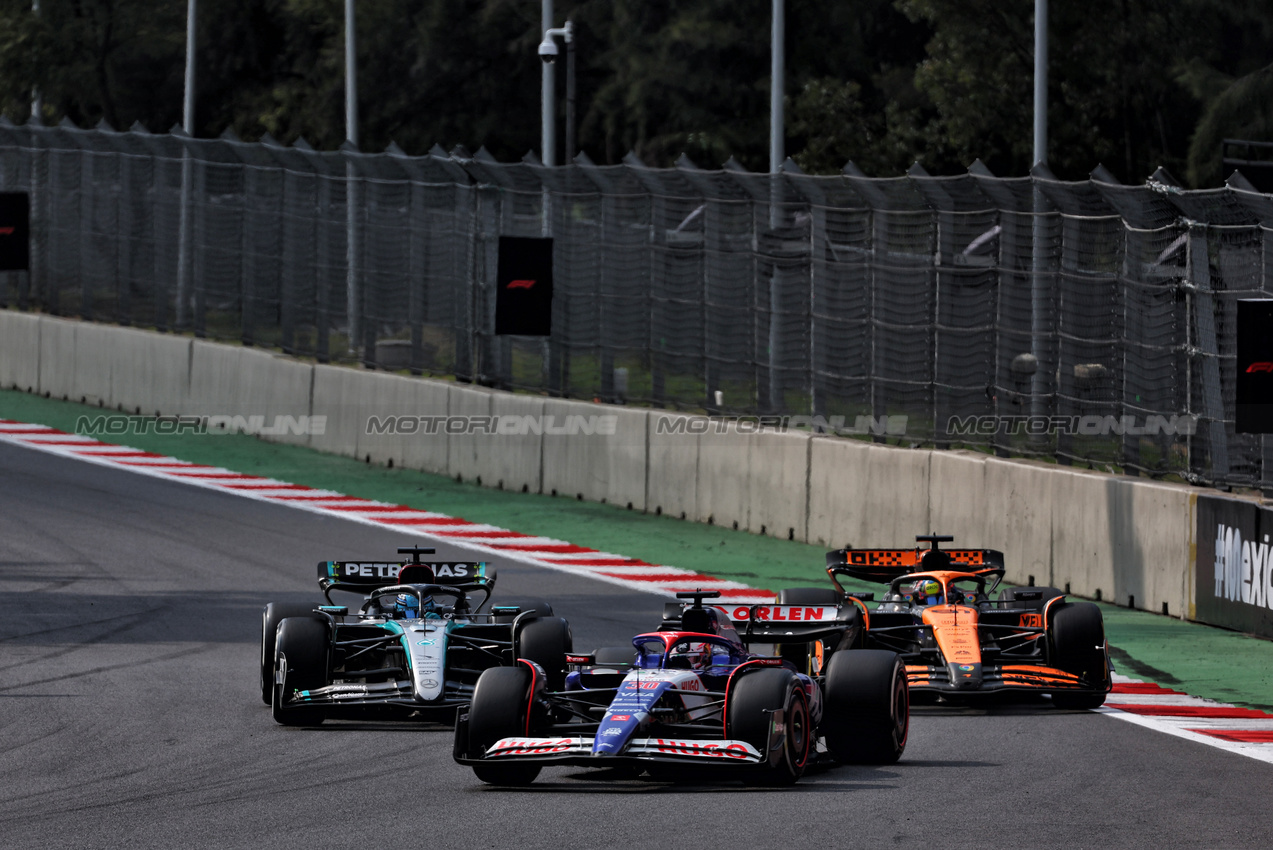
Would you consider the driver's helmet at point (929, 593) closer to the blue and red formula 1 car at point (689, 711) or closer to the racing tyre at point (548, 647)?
the blue and red formula 1 car at point (689, 711)

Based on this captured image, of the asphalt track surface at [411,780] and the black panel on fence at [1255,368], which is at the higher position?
the black panel on fence at [1255,368]

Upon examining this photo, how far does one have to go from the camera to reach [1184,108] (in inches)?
1774

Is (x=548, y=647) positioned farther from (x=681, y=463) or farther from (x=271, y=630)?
(x=681, y=463)

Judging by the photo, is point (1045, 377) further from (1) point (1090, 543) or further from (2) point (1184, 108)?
(2) point (1184, 108)

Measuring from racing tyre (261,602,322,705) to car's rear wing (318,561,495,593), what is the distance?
0.29 m

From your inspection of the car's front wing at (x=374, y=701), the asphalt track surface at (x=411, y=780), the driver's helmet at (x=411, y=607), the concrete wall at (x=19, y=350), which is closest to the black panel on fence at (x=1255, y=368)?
the asphalt track surface at (x=411, y=780)

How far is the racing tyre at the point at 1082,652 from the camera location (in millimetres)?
12531

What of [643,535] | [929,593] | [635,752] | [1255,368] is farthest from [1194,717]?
[643,535]

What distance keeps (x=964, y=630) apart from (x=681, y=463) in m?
8.51

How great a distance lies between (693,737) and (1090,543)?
7.21 metres

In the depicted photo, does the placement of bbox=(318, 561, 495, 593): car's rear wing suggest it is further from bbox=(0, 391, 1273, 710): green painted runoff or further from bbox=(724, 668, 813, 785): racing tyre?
bbox=(0, 391, 1273, 710): green painted runoff

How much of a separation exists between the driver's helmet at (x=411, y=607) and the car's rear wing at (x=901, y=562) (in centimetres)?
240

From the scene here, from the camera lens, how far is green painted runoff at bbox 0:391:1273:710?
14.1 metres

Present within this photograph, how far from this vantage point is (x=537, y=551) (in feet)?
63.3
